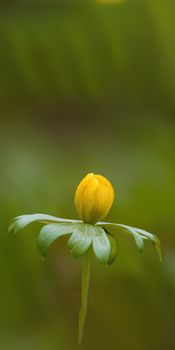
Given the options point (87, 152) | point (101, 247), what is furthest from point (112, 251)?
point (87, 152)

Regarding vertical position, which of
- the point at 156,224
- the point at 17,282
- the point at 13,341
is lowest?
the point at 13,341

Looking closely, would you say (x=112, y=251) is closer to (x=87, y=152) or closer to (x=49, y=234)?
(x=49, y=234)

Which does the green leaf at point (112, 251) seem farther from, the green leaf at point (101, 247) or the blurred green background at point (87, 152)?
the blurred green background at point (87, 152)

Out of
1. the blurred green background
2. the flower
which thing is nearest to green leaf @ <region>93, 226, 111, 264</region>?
the flower

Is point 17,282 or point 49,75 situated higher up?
point 49,75

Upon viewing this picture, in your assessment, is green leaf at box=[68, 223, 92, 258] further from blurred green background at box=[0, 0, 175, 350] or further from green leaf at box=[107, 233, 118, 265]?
blurred green background at box=[0, 0, 175, 350]

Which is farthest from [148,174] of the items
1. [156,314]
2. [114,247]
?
[114,247]

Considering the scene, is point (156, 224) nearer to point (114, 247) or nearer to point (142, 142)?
point (142, 142)
